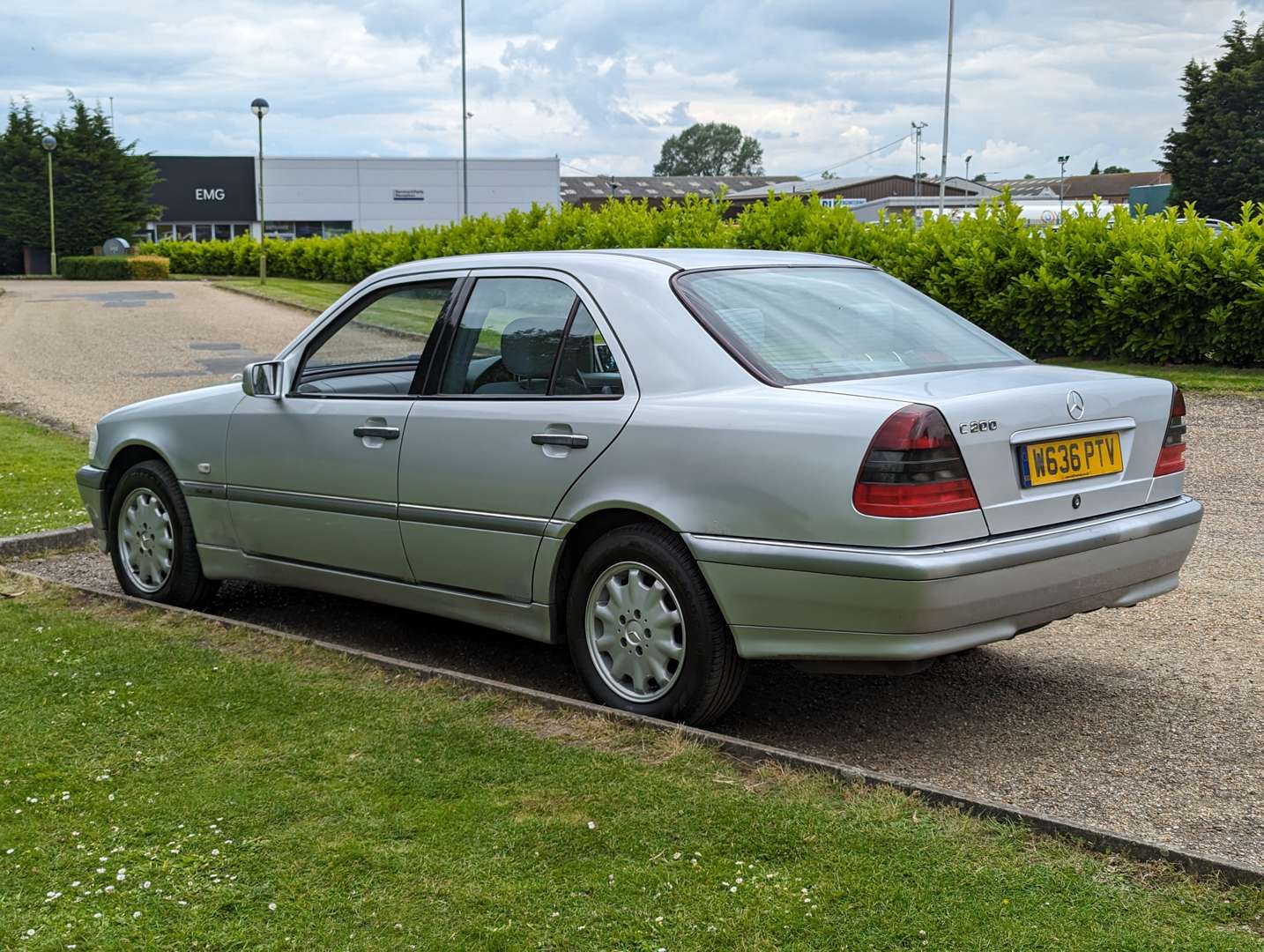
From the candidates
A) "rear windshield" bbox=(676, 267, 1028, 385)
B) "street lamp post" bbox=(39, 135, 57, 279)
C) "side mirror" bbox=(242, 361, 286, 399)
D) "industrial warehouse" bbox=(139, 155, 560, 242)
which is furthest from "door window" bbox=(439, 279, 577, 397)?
"industrial warehouse" bbox=(139, 155, 560, 242)

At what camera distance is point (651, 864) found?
143 inches

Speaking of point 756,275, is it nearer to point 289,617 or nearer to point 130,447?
point 289,617

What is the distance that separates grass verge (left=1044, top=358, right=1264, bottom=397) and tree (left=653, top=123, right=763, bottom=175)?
15080 centimetres

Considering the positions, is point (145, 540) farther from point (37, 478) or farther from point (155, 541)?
point (37, 478)

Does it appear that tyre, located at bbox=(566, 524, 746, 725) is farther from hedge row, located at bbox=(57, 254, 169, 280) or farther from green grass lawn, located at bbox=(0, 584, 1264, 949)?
hedge row, located at bbox=(57, 254, 169, 280)

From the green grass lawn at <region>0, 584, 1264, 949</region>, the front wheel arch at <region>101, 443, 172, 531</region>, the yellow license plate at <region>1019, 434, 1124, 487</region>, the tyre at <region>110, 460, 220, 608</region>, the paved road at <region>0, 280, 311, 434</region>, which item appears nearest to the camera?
the green grass lawn at <region>0, 584, 1264, 949</region>

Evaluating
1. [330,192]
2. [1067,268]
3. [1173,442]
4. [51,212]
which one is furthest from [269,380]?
[330,192]

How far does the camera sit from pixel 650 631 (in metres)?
4.78

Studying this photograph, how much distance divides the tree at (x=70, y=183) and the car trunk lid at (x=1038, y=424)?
5705 cm

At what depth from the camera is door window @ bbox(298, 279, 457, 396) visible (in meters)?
5.88

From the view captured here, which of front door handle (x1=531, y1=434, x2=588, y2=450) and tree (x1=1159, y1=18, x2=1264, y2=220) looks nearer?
front door handle (x1=531, y1=434, x2=588, y2=450)

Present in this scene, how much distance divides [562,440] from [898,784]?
167 centimetres

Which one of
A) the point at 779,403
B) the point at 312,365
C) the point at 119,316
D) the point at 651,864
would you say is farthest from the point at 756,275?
the point at 119,316

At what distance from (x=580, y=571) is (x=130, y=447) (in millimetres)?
3044
